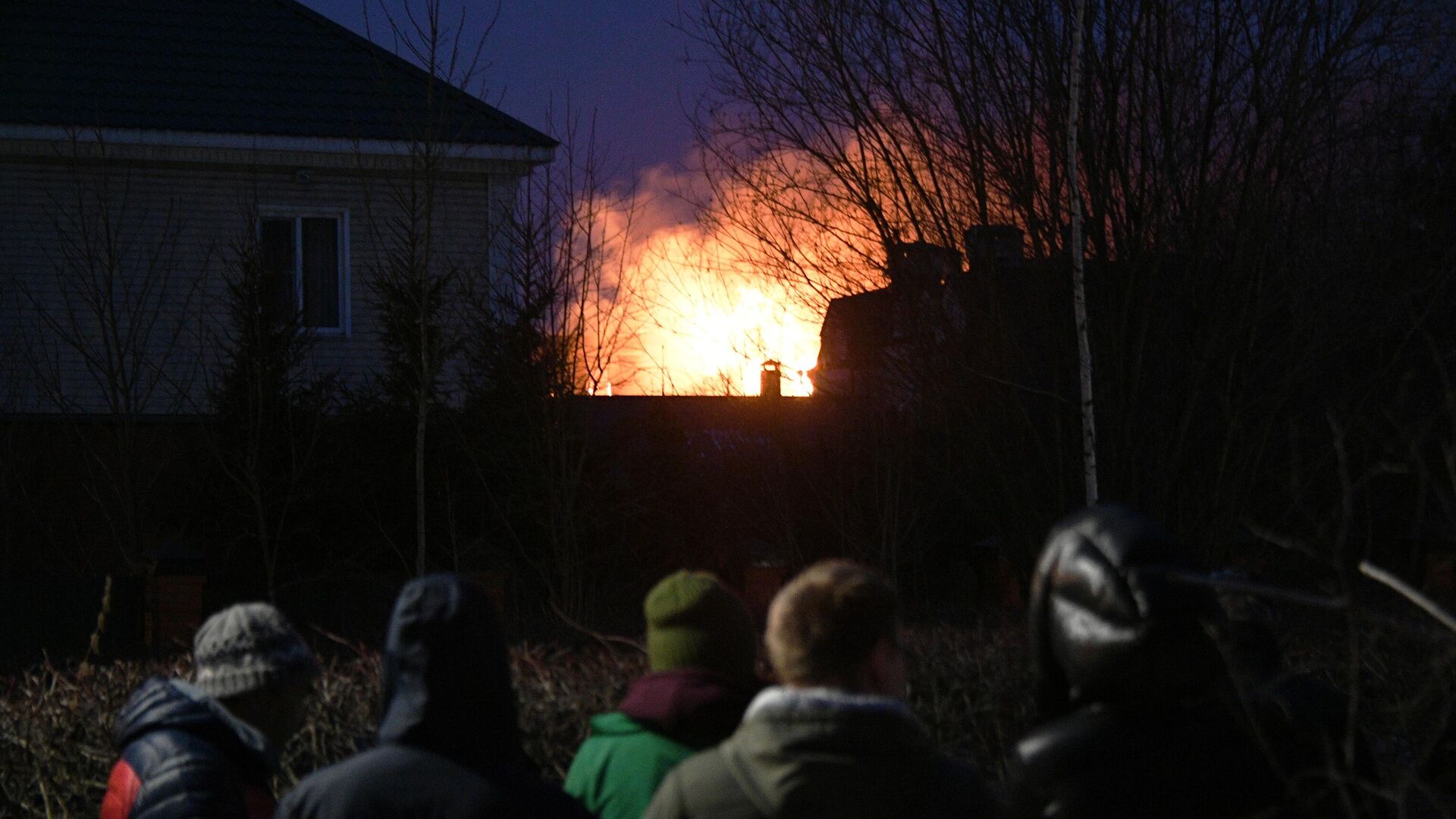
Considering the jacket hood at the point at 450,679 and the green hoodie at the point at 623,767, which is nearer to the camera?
the jacket hood at the point at 450,679

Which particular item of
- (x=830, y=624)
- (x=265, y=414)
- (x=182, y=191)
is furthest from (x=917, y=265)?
(x=182, y=191)

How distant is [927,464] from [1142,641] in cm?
872

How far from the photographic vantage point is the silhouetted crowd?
96.9 inches

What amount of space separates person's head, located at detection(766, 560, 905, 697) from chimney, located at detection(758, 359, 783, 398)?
885 cm

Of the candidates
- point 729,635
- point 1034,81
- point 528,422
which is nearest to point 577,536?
point 528,422

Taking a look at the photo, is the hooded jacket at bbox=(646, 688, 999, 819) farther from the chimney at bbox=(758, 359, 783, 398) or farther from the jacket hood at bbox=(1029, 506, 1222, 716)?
the chimney at bbox=(758, 359, 783, 398)

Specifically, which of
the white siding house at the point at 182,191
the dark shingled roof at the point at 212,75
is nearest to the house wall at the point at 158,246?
the white siding house at the point at 182,191

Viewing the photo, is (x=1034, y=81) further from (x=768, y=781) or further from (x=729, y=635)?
(x=768, y=781)

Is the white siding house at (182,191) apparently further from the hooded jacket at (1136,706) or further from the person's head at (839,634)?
the hooded jacket at (1136,706)

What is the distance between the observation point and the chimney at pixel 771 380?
38.1 ft

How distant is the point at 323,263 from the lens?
54.4 ft

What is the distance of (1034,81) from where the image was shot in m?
10.4

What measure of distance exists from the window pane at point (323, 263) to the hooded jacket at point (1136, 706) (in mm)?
14831

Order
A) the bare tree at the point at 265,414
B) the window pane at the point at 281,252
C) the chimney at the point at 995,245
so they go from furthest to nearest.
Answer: the window pane at the point at 281,252
the bare tree at the point at 265,414
the chimney at the point at 995,245
